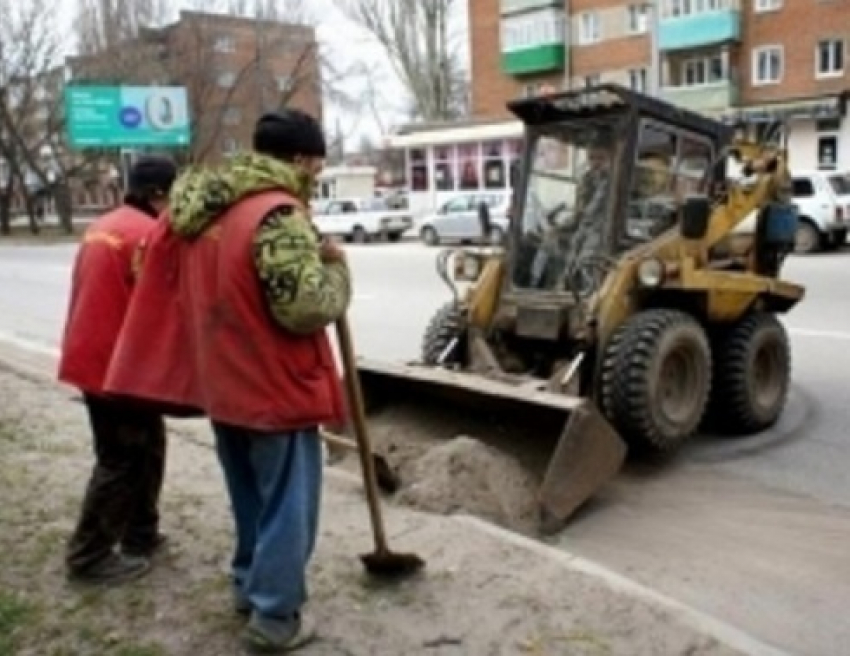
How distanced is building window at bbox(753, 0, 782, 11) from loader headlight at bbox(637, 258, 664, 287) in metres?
34.0

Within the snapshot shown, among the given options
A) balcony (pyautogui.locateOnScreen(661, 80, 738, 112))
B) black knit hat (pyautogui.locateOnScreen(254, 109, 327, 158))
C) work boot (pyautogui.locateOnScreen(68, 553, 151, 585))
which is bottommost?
work boot (pyautogui.locateOnScreen(68, 553, 151, 585))

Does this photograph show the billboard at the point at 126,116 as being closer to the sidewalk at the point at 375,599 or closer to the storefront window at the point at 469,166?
the storefront window at the point at 469,166

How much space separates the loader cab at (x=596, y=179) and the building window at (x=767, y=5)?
107 feet

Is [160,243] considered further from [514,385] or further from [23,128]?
[23,128]

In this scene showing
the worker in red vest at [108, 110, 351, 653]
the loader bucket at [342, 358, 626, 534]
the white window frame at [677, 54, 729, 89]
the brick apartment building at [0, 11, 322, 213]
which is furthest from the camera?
the brick apartment building at [0, 11, 322, 213]

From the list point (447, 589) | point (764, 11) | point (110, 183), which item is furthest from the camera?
point (110, 183)

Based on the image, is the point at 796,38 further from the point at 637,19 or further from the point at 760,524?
the point at 760,524

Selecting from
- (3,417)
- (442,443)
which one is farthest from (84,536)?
(3,417)

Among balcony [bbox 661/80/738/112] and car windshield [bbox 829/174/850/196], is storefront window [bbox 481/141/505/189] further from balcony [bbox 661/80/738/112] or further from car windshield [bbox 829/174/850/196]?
car windshield [bbox 829/174/850/196]

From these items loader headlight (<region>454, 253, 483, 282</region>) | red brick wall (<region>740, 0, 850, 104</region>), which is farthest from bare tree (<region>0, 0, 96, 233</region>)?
loader headlight (<region>454, 253, 483, 282</region>)

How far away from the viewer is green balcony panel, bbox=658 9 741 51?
37.1 meters

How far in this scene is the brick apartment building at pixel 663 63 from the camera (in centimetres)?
3447

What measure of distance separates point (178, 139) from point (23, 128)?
1587 centimetres

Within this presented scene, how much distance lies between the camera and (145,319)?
141 inches
